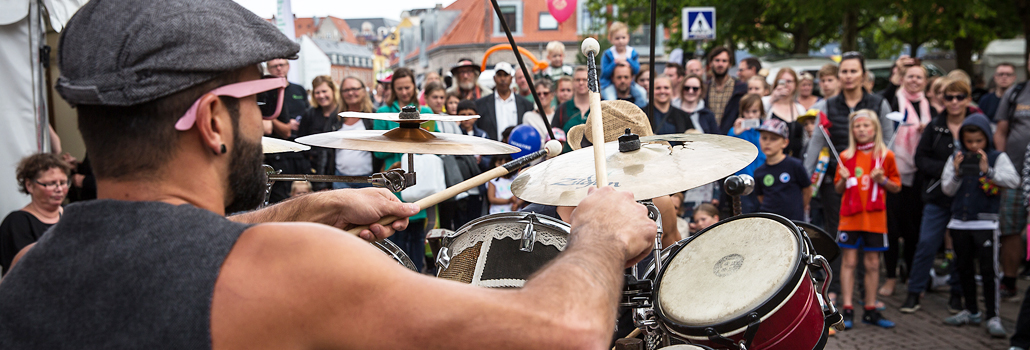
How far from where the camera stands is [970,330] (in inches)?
221

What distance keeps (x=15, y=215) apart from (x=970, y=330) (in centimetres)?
645

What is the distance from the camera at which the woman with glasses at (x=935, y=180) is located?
6.11 meters

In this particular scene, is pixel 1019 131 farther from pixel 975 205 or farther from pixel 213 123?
pixel 213 123

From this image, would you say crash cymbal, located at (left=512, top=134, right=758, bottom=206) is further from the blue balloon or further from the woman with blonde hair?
the woman with blonde hair

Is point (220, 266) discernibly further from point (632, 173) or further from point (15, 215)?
point (15, 215)

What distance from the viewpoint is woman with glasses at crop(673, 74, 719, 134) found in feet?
23.5

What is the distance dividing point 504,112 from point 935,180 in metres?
3.80

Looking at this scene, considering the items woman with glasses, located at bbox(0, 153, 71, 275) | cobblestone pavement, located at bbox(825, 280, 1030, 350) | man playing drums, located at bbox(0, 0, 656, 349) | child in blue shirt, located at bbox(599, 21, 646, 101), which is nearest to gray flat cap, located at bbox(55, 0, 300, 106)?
man playing drums, located at bbox(0, 0, 656, 349)

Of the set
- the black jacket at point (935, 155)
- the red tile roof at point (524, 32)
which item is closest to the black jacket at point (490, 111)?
the black jacket at point (935, 155)

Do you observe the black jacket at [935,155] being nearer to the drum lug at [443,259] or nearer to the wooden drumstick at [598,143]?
the drum lug at [443,259]

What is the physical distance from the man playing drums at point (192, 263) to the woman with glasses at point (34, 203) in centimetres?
374

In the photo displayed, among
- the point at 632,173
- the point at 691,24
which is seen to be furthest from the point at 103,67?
the point at 691,24

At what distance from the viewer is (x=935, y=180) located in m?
6.19

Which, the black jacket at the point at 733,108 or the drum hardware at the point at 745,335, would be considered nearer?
the drum hardware at the point at 745,335
